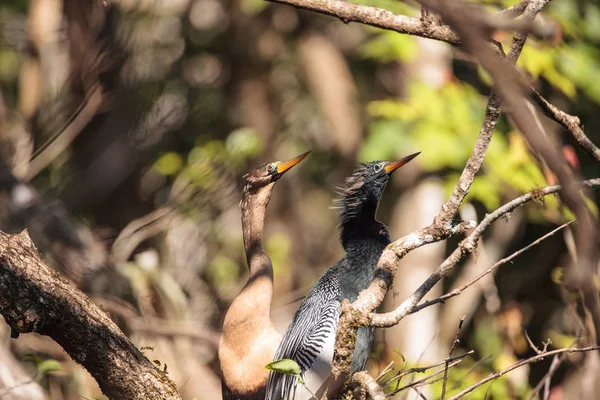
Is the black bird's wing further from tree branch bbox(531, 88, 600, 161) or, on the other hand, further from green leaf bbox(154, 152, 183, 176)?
green leaf bbox(154, 152, 183, 176)

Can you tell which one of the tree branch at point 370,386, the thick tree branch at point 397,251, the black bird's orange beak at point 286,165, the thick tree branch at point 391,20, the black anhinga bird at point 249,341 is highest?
the thick tree branch at point 391,20

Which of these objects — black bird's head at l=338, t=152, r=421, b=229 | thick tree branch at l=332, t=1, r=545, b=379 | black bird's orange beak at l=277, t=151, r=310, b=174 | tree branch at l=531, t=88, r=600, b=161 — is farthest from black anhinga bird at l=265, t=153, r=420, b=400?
tree branch at l=531, t=88, r=600, b=161

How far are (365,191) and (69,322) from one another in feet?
7.02

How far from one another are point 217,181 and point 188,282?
1356 millimetres

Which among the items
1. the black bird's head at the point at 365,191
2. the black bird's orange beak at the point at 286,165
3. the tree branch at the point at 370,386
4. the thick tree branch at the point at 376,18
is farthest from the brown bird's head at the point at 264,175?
the tree branch at the point at 370,386

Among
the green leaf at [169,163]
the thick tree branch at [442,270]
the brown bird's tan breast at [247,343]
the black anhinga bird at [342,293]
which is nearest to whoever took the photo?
the thick tree branch at [442,270]

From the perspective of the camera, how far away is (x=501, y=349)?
19.0 ft

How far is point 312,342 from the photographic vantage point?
3893mm

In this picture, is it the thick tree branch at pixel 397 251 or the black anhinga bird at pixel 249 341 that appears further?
the black anhinga bird at pixel 249 341

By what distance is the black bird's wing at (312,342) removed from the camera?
3.77 metres

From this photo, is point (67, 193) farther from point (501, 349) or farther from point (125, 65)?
point (501, 349)

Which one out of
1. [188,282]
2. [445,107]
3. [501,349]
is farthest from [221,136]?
[501,349]

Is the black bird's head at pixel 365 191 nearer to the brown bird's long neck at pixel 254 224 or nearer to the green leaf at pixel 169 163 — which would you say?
the brown bird's long neck at pixel 254 224

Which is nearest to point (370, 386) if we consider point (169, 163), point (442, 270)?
point (442, 270)
